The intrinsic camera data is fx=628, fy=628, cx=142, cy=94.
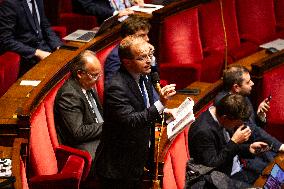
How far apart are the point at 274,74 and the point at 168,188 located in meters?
0.60

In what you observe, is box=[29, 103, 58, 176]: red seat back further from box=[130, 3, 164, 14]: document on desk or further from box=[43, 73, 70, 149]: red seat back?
box=[130, 3, 164, 14]: document on desk

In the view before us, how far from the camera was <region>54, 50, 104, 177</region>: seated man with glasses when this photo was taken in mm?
1144

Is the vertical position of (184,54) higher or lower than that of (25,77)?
lower

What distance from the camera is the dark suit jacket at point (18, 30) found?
1423 millimetres

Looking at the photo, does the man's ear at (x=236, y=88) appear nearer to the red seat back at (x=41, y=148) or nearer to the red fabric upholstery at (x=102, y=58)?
the red fabric upholstery at (x=102, y=58)

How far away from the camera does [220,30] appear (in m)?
1.83

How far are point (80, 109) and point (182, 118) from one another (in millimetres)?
281

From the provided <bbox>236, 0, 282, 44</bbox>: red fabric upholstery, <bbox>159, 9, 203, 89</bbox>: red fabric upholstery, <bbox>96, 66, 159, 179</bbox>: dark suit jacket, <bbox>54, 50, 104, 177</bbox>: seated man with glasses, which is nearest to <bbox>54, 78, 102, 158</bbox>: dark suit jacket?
<bbox>54, 50, 104, 177</bbox>: seated man with glasses

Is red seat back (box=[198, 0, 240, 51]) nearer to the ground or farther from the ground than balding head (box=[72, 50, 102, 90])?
nearer to the ground

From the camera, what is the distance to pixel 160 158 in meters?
0.98

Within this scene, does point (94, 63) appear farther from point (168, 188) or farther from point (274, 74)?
point (274, 74)

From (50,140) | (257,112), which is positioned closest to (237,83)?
(257,112)

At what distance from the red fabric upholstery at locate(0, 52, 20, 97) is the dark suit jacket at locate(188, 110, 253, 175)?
0.38m

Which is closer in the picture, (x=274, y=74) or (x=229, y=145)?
A: (x=229, y=145)
